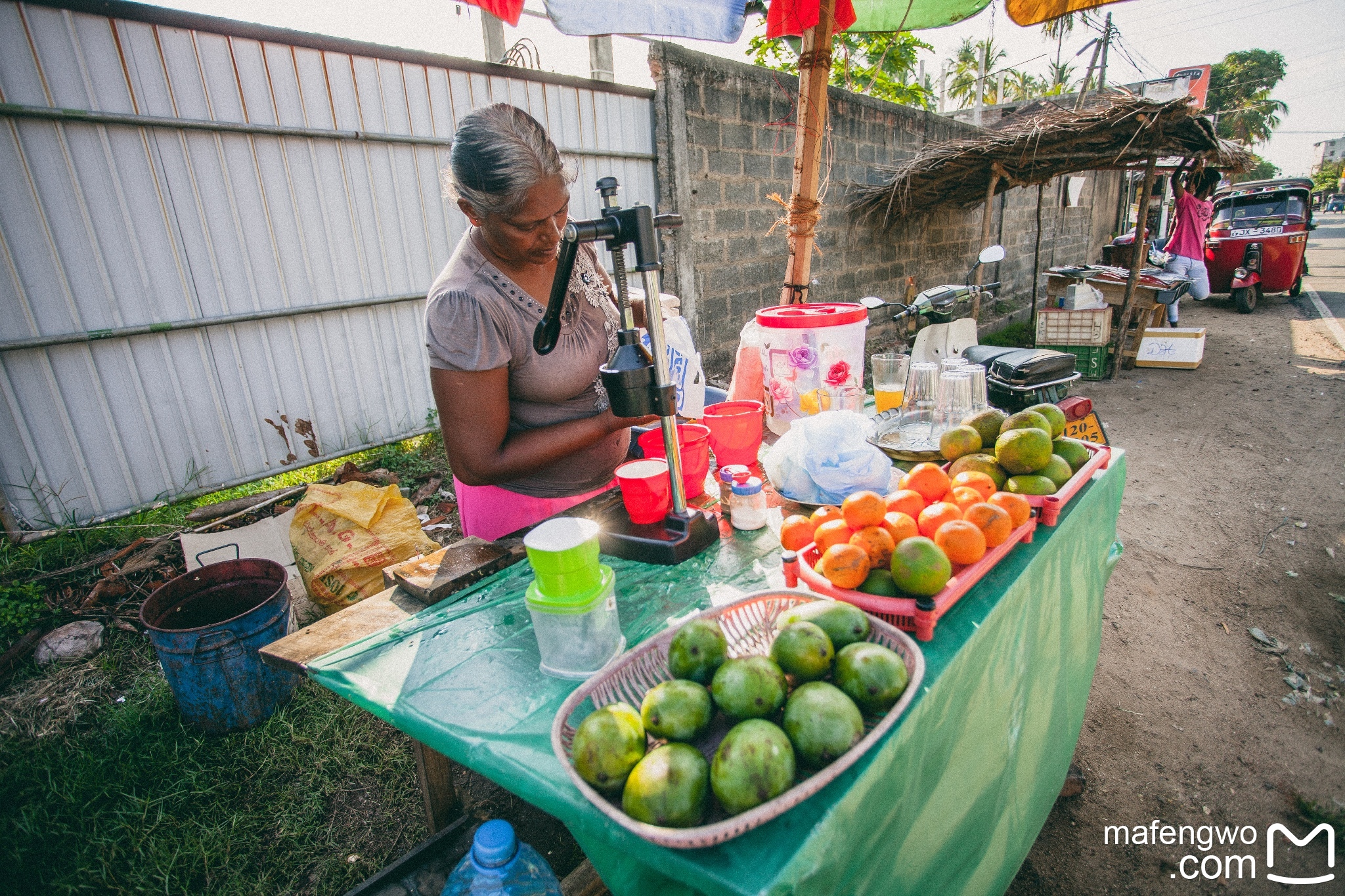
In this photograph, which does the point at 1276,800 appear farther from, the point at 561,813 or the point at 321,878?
the point at 321,878

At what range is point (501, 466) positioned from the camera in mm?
1816

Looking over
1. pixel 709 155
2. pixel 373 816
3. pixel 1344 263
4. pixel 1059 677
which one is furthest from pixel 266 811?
pixel 1344 263

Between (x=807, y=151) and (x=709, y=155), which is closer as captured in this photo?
(x=807, y=151)

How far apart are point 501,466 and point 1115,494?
78.0 inches

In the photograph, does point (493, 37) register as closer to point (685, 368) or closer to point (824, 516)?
point (685, 368)

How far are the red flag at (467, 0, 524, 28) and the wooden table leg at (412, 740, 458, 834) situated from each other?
2.46 meters

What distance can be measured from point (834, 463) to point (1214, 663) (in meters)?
2.35

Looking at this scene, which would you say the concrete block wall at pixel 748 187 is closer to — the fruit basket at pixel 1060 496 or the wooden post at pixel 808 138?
the wooden post at pixel 808 138

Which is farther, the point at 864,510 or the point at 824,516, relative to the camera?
the point at 824,516

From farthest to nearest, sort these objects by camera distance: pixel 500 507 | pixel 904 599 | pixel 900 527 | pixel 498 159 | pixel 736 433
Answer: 1. pixel 500 507
2. pixel 736 433
3. pixel 498 159
4. pixel 900 527
5. pixel 904 599

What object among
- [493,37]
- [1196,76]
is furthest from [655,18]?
[1196,76]

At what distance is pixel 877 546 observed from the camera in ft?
A: 4.00

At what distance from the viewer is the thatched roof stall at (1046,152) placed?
5766mm

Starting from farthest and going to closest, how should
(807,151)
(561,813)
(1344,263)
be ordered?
(1344,263) < (807,151) < (561,813)
